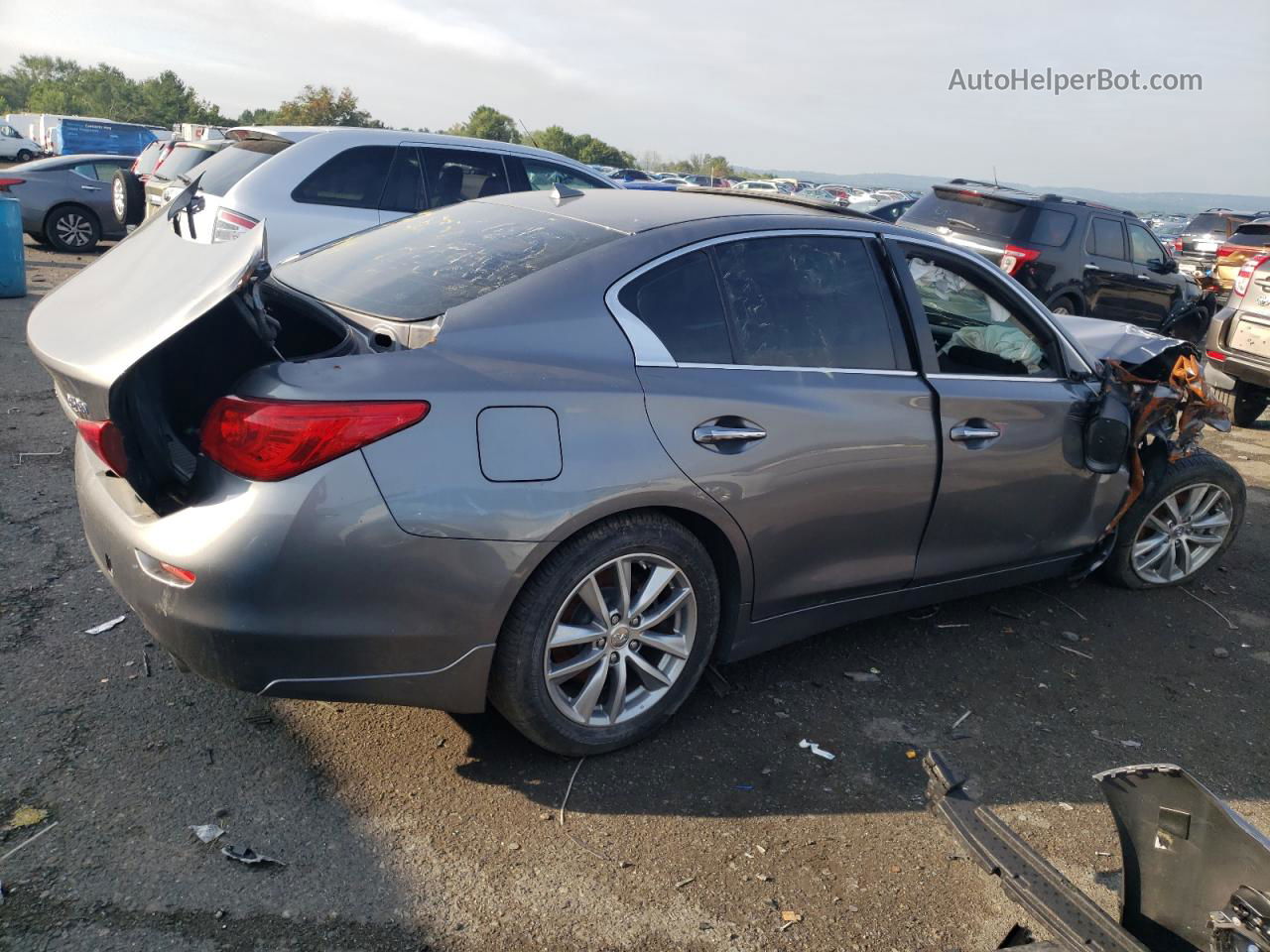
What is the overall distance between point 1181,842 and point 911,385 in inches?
75.7

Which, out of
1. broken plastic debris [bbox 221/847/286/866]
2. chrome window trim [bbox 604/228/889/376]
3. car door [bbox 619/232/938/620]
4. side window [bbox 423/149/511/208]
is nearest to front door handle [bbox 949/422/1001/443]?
car door [bbox 619/232/938/620]

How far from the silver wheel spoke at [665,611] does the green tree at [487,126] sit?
35.9 meters

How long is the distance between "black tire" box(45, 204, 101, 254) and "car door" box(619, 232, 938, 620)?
13924 mm

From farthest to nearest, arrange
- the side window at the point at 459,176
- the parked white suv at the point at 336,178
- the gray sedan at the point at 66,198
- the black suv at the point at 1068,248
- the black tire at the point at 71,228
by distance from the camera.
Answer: the black tire at the point at 71,228 < the gray sedan at the point at 66,198 < the black suv at the point at 1068,248 < the side window at the point at 459,176 < the parked white suv at the point at 336,178

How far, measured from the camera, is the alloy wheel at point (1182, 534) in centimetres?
481

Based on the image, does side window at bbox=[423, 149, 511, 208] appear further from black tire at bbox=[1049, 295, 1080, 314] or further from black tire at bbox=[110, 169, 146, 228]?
black tire at bbox=[1049, 295, 1080, 314]

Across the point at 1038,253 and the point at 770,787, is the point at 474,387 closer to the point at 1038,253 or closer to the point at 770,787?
the point at 770,787

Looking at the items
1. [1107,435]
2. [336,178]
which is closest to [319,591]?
[1107,435]

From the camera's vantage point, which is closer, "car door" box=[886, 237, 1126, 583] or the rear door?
"car door" box=[886, 237, 1126, 583]

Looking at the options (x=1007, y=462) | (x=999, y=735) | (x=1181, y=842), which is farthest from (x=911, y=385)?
(x=1181, y=842)

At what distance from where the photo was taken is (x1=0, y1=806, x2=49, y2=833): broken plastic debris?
8.54ft

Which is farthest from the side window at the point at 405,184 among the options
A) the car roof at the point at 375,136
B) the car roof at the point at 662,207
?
the car roof at the point at 662,207

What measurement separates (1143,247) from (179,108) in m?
62.4

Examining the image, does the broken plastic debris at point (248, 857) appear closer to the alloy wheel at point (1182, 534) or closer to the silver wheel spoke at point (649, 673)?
the silver wheel spoke at point (649, 673)
